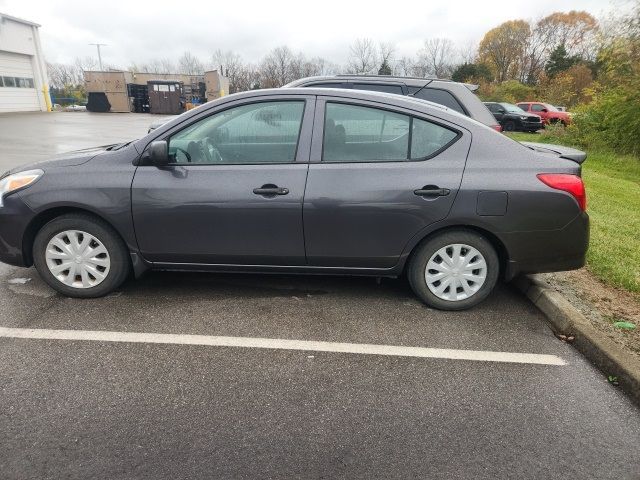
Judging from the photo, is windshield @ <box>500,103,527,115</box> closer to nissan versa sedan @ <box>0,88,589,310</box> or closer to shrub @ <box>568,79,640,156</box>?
shrub @ <box>568,79,640,156</box>

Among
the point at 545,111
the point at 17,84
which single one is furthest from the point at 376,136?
the point at 17,84

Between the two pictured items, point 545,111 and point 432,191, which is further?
point 545,111

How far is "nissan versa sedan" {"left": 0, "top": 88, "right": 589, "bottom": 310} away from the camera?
3.34m

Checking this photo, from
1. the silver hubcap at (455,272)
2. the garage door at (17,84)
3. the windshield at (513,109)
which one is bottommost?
the silver hubcap at (455,272)

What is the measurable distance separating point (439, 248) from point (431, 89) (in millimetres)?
3137

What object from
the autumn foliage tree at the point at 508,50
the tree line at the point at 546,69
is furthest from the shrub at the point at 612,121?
the autumn foliage tree at the point at 508,50

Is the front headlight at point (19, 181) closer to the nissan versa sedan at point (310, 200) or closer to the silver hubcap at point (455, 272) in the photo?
the nissan versa sedan at point (310, 200)

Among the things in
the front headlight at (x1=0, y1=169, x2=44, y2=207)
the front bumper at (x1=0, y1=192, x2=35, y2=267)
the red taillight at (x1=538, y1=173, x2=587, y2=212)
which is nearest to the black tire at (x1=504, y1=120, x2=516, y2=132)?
the red taillight at (x1=538, y1=173, x2=587, y2=212)

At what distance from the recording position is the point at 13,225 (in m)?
3.53

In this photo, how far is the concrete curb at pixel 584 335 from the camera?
2721 millimetres

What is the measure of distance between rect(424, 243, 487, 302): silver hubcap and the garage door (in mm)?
33783

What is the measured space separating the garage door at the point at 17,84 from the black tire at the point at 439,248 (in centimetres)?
3368

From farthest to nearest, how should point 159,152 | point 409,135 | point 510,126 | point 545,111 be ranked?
1. point 545,111
2. point 510,126
3. point 409,135
4. point 159,152

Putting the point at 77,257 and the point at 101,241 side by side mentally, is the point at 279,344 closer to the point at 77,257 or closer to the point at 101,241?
the point at 101,241
